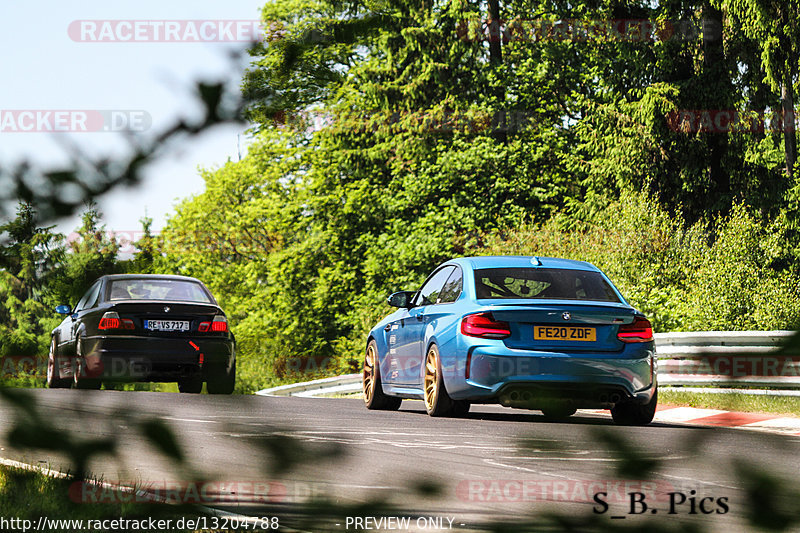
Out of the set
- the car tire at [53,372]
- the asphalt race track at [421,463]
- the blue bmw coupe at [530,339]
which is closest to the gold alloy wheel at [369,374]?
the blue bmw coupe at [530,339]

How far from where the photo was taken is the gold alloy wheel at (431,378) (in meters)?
11.0

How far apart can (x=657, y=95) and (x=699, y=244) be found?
306 inches

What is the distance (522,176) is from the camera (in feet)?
121

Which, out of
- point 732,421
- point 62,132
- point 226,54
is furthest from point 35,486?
point 732,421

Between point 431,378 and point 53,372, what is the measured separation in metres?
9.10

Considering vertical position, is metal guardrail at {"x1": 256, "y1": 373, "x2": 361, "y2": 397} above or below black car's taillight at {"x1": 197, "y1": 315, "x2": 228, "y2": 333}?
below

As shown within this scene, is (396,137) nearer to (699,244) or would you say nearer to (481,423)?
(699,244)

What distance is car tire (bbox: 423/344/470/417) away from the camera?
10938 mm

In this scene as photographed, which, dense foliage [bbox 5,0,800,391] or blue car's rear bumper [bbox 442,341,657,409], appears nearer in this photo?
blue car's rear bumper [bbox 442,341,657,409]

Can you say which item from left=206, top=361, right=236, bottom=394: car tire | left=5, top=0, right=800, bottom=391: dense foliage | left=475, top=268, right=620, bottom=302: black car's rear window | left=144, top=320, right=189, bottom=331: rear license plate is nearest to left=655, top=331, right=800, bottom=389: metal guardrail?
left=206, top=361, right=236, bottom=394: car tire

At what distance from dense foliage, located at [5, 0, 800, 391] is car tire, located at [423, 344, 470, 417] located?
12874 mm

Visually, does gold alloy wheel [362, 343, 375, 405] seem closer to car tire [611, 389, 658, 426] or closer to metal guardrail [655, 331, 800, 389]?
car tire [611, 389, 658, 426]

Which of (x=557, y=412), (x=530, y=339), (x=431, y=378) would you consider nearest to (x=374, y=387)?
(x=431, y=378)

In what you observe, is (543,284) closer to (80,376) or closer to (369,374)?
(369,374)
